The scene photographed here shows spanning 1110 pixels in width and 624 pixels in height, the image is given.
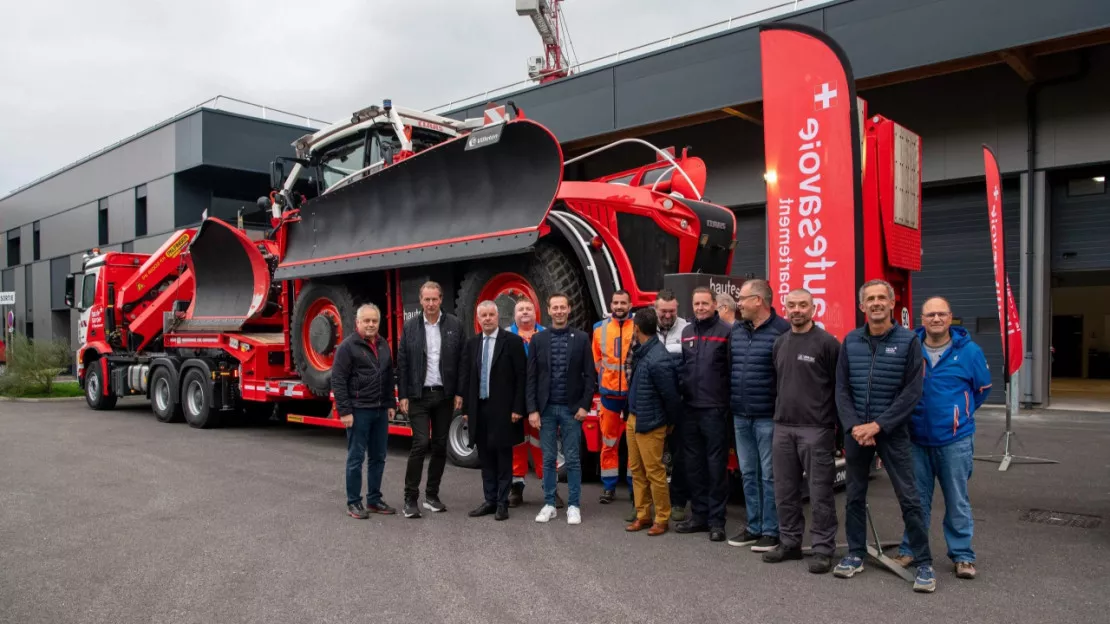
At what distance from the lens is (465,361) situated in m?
6.42

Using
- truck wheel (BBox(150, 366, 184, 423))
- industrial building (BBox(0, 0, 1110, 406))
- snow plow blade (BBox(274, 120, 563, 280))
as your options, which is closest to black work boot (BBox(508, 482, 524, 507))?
snow plow blade (BBox(274, 120, 563, 280))

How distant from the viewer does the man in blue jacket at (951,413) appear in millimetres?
4609

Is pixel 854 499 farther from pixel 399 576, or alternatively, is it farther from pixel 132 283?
pixel 132 283

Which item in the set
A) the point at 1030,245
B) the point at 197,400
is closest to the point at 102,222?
the point at 197,400

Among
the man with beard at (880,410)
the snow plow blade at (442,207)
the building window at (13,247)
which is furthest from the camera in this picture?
the building window at (13,247)

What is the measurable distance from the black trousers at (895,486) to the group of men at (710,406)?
10 mm

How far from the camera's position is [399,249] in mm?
8477

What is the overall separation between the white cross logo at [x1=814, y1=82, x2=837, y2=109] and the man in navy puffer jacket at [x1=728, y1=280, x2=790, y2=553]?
6.46ft

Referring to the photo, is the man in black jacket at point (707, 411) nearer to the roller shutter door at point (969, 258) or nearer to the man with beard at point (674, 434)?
the man with beard at point (674, 434)

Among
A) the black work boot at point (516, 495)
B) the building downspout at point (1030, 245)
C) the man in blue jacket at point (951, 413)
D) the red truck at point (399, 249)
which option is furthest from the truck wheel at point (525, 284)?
the building downspout at point (1030, 245)

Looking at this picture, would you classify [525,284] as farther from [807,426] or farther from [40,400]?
[40,400]

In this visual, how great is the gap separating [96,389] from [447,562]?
13.3 meters

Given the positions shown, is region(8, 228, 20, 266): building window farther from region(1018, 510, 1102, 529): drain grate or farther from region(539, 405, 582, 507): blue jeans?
region(1018, 510, 1102, 529): drain grate

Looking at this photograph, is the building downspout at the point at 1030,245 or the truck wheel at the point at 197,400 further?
the building downspout at the point at 1030,245
